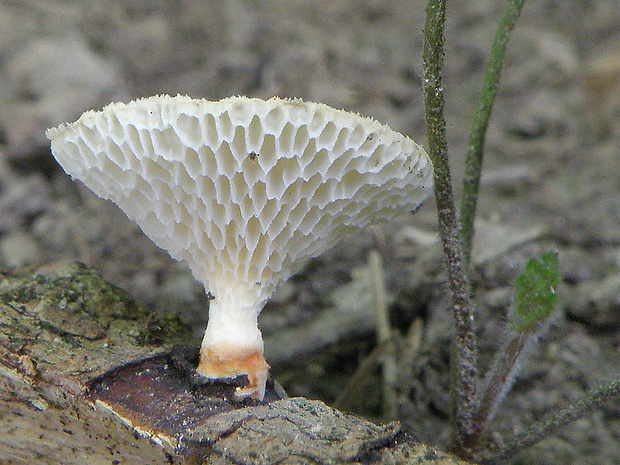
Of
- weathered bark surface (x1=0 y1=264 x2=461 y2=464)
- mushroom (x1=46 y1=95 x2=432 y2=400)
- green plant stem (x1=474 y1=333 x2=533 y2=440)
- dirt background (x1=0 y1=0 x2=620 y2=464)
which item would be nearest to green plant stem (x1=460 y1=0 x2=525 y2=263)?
dirt background (x1=0 y1=0 x2=620 y2=464)

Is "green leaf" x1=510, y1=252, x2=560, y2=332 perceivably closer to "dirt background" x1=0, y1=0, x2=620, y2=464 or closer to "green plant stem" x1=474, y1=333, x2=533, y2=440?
"green plant stem" x1=474, y1=333, x2=533, y2=440

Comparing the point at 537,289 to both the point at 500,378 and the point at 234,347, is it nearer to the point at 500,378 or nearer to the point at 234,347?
the point at 500,378

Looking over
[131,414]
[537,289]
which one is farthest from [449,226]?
[131,414]

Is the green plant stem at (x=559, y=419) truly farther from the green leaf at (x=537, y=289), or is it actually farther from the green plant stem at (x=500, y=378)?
the green leaf at (x=537, y=289)

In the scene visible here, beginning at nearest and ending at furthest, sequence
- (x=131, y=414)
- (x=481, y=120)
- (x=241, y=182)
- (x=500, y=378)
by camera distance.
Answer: (x=131, y=414)
(x=241, y=182)
(x=500, y=378)
(x=481, y=120)

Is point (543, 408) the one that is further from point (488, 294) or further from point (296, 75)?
point (296, 75)

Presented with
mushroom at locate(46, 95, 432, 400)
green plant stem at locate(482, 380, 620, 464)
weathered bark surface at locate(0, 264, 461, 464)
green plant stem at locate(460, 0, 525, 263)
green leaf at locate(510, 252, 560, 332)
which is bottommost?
weathered bark surface at locate(0, 264, 461, 464)
